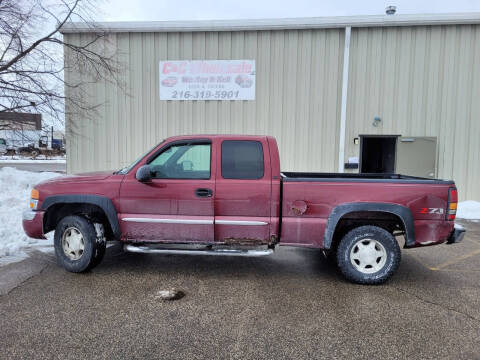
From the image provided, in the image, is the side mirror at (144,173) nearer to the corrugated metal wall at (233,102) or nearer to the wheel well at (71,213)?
the wheel well at (71,213)

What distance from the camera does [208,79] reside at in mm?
10258

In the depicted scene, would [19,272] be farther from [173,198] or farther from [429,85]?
[429,85]

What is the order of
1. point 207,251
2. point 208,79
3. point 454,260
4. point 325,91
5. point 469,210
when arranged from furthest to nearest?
point 208,79 < point 325,91 < point 469,210 < point 454,260 < point 207,251

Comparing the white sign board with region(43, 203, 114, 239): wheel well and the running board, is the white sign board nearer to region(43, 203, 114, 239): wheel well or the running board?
region(43, 203, 114, 239): wheel well

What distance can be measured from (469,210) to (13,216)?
12154 mm

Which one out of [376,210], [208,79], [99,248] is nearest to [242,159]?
[376,210]

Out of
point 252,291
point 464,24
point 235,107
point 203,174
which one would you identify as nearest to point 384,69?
point 464,24

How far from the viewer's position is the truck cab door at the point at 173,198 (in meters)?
4.09

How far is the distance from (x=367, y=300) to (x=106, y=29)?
11.0 metres

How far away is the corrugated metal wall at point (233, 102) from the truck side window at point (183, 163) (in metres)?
6.16

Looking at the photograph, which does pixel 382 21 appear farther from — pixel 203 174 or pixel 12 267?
pixel 12 267

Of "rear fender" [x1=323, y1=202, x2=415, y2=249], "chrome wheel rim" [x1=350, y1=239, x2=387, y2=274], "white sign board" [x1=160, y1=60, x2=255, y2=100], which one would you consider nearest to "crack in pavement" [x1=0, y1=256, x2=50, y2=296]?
"rear fender" [x1=323, y1=202, x2=415, y2=249]

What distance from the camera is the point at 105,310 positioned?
10.8 ft

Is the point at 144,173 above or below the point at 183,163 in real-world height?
below
